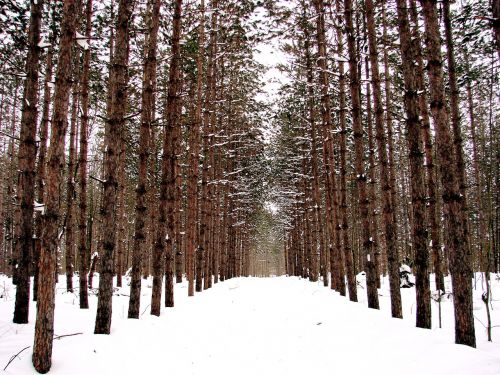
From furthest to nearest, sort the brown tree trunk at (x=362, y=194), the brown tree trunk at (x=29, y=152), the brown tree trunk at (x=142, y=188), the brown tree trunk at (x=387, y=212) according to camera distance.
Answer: the brown tree trunk at (x=362, y=194), the brown tree trunk at (x=387, y=212), the brown tree trunk at (x=142, y=188), the brown tree trunk at (x=29, y=152)

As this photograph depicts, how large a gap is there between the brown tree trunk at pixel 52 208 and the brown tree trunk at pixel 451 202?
4.72 metres

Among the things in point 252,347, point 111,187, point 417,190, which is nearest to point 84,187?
point 111,187

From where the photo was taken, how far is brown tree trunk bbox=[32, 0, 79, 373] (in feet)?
12.5

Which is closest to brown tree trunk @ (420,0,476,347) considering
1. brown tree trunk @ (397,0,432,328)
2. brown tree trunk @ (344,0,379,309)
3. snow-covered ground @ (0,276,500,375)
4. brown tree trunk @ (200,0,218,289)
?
snow-covered ground @ (0,276,500,375)

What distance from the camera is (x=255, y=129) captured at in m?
21.6

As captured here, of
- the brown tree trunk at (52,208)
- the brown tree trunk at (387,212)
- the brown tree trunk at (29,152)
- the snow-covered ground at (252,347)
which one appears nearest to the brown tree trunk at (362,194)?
the brown tree trunk at (387,212)

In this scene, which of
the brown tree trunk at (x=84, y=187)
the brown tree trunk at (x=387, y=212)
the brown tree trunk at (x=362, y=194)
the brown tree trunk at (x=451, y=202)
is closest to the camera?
the brown tree trunk at (x=451, y=202)

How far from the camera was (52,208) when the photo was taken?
3.98m

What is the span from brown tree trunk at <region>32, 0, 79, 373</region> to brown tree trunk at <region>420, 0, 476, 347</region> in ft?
15.5

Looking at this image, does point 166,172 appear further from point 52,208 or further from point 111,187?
point 52,208

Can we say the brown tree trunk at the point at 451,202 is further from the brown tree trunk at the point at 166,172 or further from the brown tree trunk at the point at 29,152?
the brown tree trunk at the point at 29,152

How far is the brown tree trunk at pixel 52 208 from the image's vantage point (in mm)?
3799

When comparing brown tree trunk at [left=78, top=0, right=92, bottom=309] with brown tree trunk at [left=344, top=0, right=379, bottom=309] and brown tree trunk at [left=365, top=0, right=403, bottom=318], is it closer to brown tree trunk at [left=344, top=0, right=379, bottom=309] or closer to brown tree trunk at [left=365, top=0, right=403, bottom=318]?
brown tree trunk at [left=344, top=0, right=379, bottom=309]

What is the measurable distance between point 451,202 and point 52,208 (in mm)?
5015
